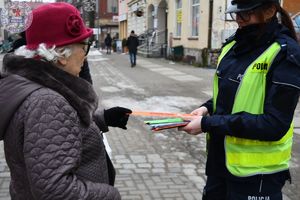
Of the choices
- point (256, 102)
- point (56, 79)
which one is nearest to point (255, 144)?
point (256, 102)

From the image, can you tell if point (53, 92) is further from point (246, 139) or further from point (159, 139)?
point (159, 139)

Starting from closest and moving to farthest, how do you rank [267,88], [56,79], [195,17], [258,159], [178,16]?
[56,79] → [267,88] → [258,159] → [195,17] → [178,16]

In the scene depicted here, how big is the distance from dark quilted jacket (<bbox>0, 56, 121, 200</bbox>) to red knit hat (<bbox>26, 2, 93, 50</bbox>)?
0.10 m

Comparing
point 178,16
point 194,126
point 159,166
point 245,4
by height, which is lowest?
point 159,166

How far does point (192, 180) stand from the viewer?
5117 millimetres

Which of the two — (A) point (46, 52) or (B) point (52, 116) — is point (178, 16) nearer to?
(A) point (46, 52)

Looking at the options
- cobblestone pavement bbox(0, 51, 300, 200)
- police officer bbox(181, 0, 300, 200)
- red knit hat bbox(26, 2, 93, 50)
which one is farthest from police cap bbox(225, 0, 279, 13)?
cobblestone pavement bbox(0, 51, 300, 200)

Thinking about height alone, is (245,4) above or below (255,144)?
above

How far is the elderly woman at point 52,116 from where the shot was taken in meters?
1.63

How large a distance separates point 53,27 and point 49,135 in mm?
463

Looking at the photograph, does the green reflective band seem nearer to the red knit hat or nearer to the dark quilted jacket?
the dark quilted jacket

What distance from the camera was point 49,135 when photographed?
1.62m

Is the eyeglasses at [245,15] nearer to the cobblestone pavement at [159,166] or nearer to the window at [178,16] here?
the cobblestone pavement at [159,166]

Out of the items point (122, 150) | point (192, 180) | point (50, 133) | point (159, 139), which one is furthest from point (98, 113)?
point (159, 139)
